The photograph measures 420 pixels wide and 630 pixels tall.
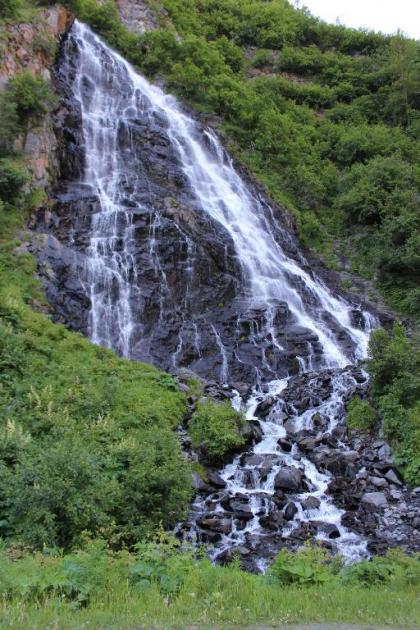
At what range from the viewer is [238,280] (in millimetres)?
20703

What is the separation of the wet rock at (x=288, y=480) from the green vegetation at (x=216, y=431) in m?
1.44

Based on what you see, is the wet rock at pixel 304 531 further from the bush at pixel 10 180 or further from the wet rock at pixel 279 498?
the bush at pixel 10 180

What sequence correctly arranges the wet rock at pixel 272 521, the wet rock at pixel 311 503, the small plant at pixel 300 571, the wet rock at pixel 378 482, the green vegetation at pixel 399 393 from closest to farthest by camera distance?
the small plant at pixel 300 571 → the wet rock at pixel 272 521 → the wet rock at pixel 311 503 → the wet rock at pixel 378 482 → the green vegetation at pixel 399 393

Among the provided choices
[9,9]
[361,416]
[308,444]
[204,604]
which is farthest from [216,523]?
[9,9]

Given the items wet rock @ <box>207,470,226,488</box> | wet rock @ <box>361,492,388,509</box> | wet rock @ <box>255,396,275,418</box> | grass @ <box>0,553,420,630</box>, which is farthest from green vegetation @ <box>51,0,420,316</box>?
grass @ <box>0,553,420,630</box>

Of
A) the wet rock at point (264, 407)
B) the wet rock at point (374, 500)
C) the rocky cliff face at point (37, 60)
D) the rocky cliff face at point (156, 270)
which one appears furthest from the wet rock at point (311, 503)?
the rocky cliff face at point (37, 60)

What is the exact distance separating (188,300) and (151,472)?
36.0 feet

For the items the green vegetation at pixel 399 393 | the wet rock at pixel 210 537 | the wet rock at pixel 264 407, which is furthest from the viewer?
the wet rock at pixel 264 407

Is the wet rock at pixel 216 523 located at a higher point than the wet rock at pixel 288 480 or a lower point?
lower

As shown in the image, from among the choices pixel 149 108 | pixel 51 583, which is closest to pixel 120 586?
pixel 51 583

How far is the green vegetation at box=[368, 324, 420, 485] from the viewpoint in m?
11.8

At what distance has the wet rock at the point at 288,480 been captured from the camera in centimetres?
1091

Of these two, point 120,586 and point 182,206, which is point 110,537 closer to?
point 120,586

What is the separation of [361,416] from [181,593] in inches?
375
